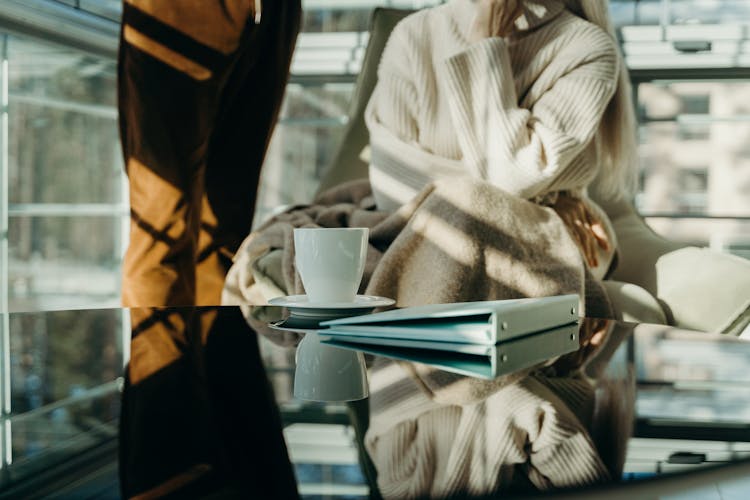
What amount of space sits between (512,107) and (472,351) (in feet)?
3.24

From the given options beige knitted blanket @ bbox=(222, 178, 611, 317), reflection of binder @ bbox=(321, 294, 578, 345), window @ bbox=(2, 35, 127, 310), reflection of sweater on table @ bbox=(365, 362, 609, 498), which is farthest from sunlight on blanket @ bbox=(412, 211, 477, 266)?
window @ bbox=(2, 35, 127, 310)

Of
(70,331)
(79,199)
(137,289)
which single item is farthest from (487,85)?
(79,199)

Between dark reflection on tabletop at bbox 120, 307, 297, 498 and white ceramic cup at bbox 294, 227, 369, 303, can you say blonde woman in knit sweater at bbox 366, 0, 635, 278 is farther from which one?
dark reflection on tabletop at bbox 120, 307, 297, 498

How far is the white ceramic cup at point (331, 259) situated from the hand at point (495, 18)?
88cm

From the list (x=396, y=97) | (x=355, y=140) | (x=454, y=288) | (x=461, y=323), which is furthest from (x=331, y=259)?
(x=355, y=140)

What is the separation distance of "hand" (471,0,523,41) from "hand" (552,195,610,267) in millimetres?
340

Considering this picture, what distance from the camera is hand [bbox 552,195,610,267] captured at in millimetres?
1582

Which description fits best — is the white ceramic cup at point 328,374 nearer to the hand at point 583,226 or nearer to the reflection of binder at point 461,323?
the reflection of binder at point 461,323

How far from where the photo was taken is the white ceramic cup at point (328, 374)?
53 centimetres

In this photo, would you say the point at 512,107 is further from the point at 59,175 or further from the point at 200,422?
the point at 59,175

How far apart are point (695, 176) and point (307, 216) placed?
3.48 metres

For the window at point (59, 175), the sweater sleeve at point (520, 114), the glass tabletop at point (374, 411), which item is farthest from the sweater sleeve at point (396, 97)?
the window at point (59, 175)

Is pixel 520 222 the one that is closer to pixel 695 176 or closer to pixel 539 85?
pixel 539 85

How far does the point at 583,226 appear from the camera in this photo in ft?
5.24
